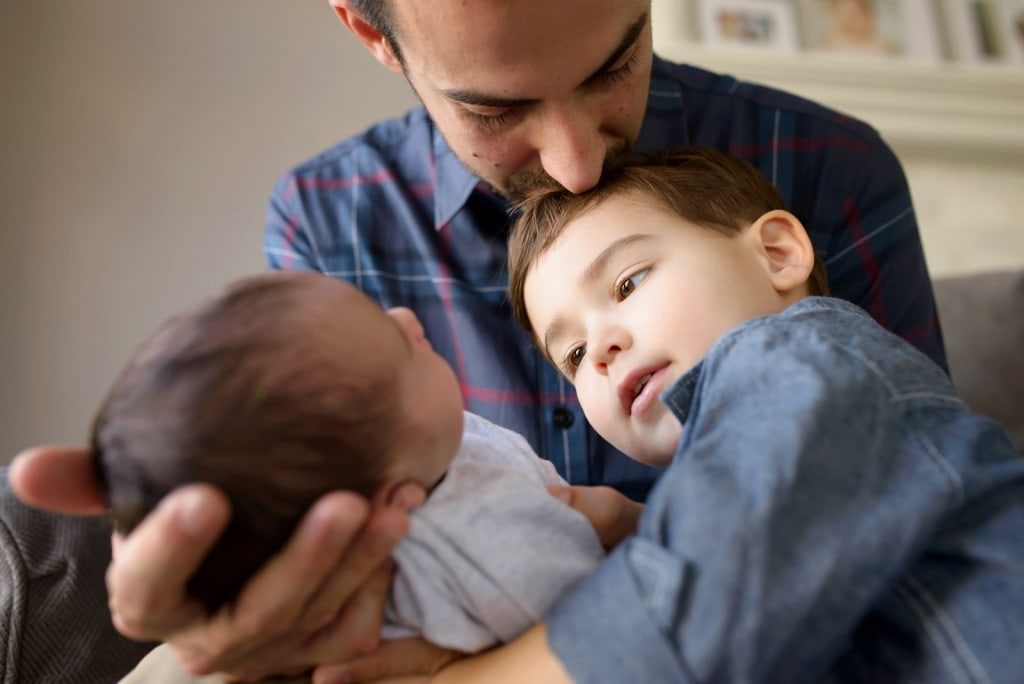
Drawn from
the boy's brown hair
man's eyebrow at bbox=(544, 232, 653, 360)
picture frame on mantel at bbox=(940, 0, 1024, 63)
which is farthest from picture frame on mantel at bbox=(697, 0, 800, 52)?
man's eyebrow at bbox=(544, 232, 653, 360)

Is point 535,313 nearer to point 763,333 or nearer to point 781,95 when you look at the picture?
point 763,333

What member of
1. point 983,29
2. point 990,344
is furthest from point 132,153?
point 983,29

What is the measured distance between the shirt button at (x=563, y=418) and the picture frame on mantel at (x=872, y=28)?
1.59 m

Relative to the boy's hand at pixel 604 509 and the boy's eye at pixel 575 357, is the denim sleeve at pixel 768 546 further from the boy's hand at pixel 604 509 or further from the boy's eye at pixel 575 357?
the boy's eye at pixel 575 357

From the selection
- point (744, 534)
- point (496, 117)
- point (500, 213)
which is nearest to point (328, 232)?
point (500, 213)

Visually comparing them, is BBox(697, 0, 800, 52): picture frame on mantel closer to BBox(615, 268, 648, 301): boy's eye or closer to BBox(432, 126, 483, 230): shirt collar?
BBox(432, 126, 483, 230): shirt collar

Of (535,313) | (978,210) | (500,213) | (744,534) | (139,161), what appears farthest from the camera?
(978,210)

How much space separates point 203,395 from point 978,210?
7.62 ft

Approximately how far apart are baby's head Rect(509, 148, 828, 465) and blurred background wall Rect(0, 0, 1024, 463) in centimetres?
100

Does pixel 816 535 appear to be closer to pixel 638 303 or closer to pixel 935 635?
pixel 935 635

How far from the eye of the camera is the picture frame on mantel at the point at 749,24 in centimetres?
215

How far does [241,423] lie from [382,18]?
23.6 inches

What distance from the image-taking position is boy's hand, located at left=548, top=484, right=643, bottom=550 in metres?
0.73

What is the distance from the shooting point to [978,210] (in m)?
2.21
